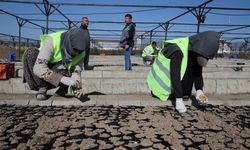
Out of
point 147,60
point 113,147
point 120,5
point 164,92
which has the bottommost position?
point 113,147

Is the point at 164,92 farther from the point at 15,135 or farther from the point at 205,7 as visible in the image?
the point at 205,7

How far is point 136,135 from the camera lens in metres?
2.23

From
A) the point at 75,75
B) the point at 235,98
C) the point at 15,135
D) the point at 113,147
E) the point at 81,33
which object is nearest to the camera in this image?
the point at 113,147

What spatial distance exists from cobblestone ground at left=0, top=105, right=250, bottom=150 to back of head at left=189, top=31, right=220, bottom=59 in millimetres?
694

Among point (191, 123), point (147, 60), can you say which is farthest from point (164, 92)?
point (147, 60)

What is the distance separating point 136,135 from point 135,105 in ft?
3.90

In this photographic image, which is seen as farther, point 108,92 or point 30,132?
point 108,92

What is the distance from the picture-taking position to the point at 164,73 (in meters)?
3.34

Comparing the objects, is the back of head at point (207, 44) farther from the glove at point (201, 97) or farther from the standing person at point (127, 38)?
the standing person at point (127, 38)

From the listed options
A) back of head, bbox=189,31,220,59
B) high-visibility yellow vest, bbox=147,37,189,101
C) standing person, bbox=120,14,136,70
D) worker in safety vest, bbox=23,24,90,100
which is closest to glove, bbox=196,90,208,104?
high-visibility yellow vest, bbox=147,37,189,101

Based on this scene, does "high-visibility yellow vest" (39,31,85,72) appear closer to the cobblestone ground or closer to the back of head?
the cobblestone ground

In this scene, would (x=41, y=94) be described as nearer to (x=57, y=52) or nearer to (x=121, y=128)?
(x=57, y=52)

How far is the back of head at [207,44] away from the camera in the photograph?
9.71 feet

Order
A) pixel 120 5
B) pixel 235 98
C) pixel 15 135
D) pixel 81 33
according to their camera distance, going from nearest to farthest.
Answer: pixel 15 135 → pixel 81 33 → pixel 235 98 → pixel 120 5
